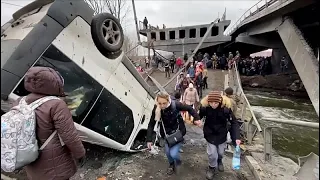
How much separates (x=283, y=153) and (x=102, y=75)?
21.0ft

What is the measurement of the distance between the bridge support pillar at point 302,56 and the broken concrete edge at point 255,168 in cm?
604

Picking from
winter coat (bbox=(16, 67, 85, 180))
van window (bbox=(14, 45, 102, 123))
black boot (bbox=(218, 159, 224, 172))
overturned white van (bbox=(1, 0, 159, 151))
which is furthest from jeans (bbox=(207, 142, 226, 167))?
winter coat (bbox=(16, 67, 85, 180))

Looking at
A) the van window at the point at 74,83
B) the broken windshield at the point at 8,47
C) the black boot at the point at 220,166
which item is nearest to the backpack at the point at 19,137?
the broken windshield at the point at 8,47

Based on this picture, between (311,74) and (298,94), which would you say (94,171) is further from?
(298,94)

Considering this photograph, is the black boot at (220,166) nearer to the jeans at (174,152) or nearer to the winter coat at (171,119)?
the jeans at (174,152)

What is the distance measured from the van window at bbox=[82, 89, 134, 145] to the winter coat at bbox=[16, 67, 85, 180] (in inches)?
56.1

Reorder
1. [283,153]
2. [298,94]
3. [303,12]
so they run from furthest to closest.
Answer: [298,94], [303,12], [283,153]

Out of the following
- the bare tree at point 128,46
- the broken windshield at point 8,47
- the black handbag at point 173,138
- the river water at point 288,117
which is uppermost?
the bare tree at point 128,46

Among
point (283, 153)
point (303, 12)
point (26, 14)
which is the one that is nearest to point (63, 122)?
point (26, 14)

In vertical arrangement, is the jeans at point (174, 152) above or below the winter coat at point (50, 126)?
below

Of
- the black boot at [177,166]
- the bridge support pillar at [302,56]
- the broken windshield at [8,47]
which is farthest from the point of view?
the bridge support pillar at [302,56]

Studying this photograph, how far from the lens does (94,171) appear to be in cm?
443

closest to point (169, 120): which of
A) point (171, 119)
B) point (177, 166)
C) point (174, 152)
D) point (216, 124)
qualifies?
point (171, 119)

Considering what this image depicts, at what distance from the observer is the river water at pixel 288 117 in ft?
27.1
